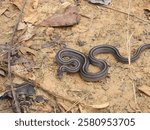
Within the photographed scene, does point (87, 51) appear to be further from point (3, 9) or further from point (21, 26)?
point (3, 9)

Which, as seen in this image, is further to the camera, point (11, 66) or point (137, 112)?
point (11, 66)

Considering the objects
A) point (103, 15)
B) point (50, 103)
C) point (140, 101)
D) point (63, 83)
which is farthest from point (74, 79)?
point (103, 15)

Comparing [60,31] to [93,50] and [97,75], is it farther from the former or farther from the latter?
[97,75]

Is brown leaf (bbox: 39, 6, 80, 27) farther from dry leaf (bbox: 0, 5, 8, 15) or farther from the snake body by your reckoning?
dry leaf (bbox: 0, 5, 8, 15)

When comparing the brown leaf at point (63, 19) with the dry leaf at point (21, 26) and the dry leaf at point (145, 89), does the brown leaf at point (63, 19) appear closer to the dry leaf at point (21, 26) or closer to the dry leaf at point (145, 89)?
the dry leaf at point (21, 26)

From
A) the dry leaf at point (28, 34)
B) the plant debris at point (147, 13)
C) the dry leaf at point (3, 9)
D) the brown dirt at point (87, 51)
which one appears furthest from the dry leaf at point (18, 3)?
the plant debris at point (147, 13)

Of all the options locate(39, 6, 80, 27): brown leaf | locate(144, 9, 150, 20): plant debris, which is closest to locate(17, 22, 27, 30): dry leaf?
locate(39, 6, 80, 27): brown leaf
